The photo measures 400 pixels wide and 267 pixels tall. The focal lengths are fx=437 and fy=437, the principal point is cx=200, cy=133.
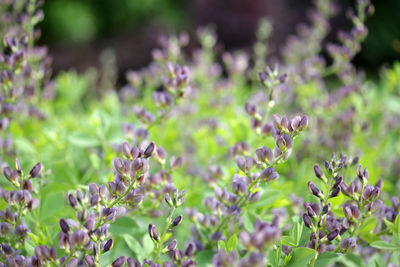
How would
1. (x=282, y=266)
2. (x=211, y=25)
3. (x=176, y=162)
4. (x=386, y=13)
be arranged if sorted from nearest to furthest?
1. (x=282, y=266)
2. (x=176, y=162)
3. (x=211, y=25)
4. (x=386, y=13)

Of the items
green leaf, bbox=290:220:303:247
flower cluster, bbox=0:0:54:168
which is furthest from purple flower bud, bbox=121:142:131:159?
flower cluster, bbox=0:0:54:168

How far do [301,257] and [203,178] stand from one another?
2.06ft

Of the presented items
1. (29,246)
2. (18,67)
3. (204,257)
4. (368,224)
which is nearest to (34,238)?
(29,246)

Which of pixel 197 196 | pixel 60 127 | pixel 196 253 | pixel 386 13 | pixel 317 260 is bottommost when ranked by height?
pixel 317 260

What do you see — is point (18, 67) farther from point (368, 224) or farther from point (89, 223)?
point (368, 224)

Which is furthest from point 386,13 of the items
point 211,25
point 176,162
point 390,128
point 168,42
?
point 176,162

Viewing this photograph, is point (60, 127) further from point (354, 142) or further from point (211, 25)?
point (211, 25)

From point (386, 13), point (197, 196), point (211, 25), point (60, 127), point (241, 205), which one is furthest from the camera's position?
point (386, 13)

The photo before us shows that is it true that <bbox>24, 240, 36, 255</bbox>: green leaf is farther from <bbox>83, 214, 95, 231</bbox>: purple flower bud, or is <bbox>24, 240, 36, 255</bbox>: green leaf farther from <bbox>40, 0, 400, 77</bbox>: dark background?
<bbox>40, 0, 400, 77</bbox>: dark background

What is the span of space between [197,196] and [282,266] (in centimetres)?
41

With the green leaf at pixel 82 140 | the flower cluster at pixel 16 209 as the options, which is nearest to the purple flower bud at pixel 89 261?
the flower cluster at pixel 16 209

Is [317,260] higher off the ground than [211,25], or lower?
lower

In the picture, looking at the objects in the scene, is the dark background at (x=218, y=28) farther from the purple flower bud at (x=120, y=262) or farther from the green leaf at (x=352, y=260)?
the purple flower bud at (x=120, y=262)

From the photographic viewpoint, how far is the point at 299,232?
0.89 metres
